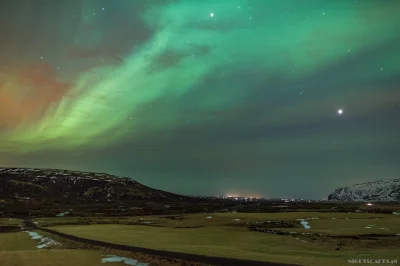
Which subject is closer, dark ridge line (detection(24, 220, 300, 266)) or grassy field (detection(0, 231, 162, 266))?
dark ridge line (detection(24, 220, 300, 266))

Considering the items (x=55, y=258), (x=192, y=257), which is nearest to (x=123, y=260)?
(x=55, y=258)

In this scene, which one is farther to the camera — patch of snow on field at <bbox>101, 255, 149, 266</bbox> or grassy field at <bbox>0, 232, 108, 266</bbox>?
patch of snow on field at <bbox>101, 255, 149, 266</bbox>

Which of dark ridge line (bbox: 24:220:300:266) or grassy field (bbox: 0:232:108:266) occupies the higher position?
dark ridge line (bbox: 24:220:300:266)

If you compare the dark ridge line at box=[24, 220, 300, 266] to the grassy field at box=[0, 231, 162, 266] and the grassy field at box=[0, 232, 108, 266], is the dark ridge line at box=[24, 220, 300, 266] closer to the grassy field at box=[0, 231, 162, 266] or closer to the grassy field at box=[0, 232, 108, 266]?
the grassy field at box=[0, 231, 162, 266]

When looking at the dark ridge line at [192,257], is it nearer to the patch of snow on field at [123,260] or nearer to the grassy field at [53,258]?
the patch of snow on field at [123,260]

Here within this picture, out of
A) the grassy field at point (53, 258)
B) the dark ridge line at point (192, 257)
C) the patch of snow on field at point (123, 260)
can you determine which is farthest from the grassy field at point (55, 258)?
the dark ridge line at point (192, 257)

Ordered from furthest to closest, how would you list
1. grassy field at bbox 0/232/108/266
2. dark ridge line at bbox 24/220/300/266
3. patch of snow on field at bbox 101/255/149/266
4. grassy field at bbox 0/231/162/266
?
patch of snow on field at bbox 101/255/149/266
grassy field at bbox 0/232/108/266
grassy field at bbox 0/231/162/266
dark ridge line at bbox 24/220/300/266

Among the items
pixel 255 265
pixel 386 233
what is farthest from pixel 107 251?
A: pixel 386 233

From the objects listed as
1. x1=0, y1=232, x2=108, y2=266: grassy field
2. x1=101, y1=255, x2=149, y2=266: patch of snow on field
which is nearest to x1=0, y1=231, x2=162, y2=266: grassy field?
x1=0, y1=232, x2=108, y2=266: grassy field

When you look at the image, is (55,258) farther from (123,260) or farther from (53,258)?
(123,260)

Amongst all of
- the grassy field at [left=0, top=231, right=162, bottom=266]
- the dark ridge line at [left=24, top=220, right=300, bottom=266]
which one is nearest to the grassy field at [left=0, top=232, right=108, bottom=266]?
the grassy field at [left=0, top=231, right=162, bottom=266]

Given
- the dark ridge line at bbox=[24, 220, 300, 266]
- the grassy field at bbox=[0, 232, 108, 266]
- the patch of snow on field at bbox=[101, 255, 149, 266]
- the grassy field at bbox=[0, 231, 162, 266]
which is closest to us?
the dark ridge line at bbox=[24, 220, 300, 266]

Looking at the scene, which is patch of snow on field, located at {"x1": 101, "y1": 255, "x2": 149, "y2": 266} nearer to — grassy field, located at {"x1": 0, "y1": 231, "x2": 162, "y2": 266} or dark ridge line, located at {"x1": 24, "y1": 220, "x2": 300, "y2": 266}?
grassy field, located at {"x1": 0, "y1": 231, "x2": 162, "y2": 266}
